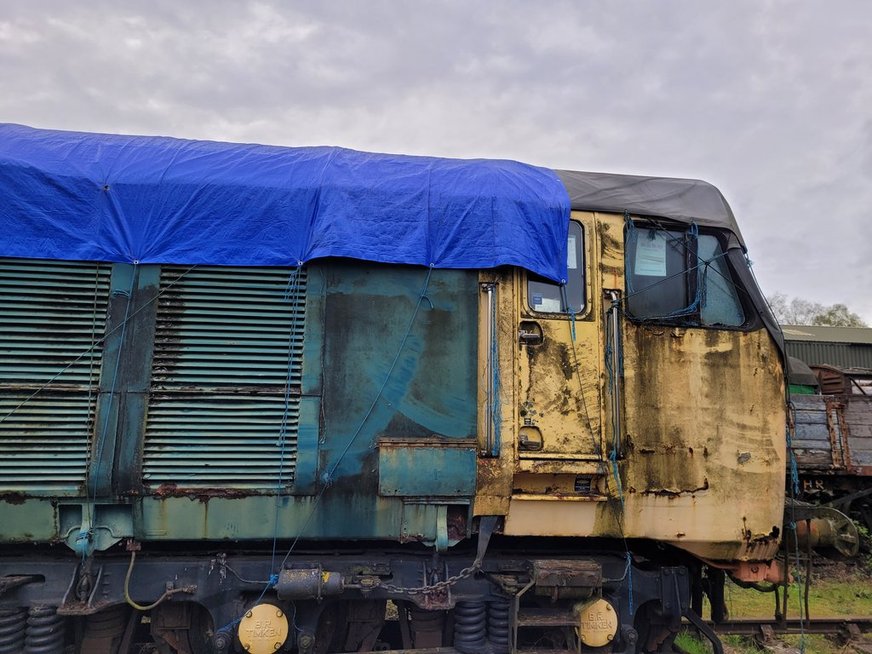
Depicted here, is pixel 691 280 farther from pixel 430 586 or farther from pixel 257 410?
pixel 257 410

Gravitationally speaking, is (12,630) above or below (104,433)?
below

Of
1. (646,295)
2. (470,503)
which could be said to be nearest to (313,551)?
(470,503)

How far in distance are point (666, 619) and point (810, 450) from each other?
581 centimetres

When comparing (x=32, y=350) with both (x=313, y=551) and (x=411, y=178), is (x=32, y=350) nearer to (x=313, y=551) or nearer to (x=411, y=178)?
(x=313, y=551)

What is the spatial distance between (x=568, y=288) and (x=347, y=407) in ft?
5.74

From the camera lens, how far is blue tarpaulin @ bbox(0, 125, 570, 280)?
140 inches

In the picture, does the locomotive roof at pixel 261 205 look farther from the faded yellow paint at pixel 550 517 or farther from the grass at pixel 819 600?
the grass at pixel 819 600

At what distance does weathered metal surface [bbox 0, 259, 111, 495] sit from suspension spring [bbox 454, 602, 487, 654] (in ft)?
8.54

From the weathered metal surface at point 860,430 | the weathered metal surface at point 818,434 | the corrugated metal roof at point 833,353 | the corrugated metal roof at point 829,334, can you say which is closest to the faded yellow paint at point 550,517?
the weathered metal surface at point 818,434

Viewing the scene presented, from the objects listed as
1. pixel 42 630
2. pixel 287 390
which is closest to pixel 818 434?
pixel 287 390

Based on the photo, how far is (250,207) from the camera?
3.70 metres

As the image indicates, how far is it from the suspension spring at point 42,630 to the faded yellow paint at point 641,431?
2.78 m

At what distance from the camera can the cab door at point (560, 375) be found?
372 centimetres

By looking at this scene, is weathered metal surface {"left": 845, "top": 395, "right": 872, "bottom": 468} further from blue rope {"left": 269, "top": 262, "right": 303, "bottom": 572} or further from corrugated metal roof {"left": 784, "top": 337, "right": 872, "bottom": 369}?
corrugated metal roof {"left": 784, "top": 337, "right": 872, "bottom": 369}
